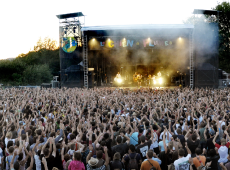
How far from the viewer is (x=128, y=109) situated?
711 cm

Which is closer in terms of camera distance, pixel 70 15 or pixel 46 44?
pixel 70 15

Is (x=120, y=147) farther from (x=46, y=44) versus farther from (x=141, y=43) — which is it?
(x=46, y=44)

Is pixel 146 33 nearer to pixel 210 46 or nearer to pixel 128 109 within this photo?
pixel 210 46

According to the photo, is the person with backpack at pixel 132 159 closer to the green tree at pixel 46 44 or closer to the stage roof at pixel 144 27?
the stage roof at pixel 144 27

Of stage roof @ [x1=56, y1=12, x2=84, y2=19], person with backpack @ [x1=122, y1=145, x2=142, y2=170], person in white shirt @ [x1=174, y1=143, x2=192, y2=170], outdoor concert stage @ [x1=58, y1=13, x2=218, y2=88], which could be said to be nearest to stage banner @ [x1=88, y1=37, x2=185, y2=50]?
outdoor concert stage @ [x1=58, y1=13, x2=218, y2=88]

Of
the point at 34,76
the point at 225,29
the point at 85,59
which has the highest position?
the point at 225,29

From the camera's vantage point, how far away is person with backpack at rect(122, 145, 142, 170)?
343 centimetres

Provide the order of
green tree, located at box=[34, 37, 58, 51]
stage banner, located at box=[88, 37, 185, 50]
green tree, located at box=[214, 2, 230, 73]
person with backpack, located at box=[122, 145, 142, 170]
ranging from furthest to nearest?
green tree, located at box=[34, 37, 58, 51] < green tree, located at box=[214, 2, 230, 73] < stage banner, located at box=[88, 37, 185, 50] < person with backpack, located at box=[122, 145, 142, 170]

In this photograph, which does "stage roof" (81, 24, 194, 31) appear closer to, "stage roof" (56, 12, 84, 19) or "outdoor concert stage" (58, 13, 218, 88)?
"outdoor concert stage" (58, 13, 218, 88)

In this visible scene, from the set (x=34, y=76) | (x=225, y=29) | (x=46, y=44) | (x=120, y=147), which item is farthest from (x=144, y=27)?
(x=46, y=44)

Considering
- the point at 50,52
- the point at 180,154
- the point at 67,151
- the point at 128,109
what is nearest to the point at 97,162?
the point at 67,151

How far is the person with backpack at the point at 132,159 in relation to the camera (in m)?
3.43

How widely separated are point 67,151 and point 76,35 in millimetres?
15009

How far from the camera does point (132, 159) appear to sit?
11.4 feet
